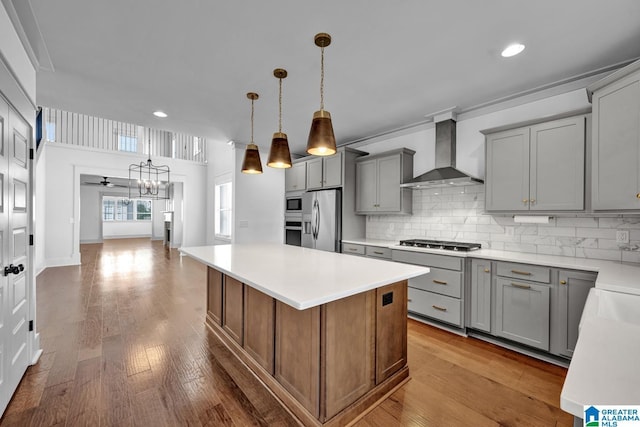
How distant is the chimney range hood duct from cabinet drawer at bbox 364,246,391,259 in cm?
91

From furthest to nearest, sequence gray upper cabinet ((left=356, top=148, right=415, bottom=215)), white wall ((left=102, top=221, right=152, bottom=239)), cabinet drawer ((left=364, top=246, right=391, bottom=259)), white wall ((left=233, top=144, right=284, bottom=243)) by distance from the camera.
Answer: white wall ((left=102, top=221, right=152, bottom=239)) < white wall ((left=233, top=144, right=284, bottom=243)) < gray upper cabinet ((left=356, top=148, right=415, bottom=215)) < cabinet drawer ((left=364, top=246, right=391, bottom=259))

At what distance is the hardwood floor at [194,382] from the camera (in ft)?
5.63

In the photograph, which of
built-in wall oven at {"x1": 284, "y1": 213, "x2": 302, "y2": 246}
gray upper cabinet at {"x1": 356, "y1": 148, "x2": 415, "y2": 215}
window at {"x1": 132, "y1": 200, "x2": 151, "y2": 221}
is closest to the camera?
gray upper cabinet at {"x1": 356, "y1": 148, "x2": 415, "y2": 215}

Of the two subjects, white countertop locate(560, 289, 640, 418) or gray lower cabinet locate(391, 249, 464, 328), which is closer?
white countertop locate(560, 289, 640, 418)

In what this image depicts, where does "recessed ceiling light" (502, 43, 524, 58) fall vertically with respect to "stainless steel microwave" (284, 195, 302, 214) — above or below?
above

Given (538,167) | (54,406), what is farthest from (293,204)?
(54,406)

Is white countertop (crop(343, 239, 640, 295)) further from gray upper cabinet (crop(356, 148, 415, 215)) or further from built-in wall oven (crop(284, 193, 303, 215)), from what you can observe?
built-in wall oven (crop(284, 193, 303, 215))

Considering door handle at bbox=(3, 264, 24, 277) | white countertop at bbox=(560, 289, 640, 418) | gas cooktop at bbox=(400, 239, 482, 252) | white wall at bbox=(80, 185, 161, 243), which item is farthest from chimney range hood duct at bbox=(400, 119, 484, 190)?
white wall at bbox=(80, 185, 161, 243)

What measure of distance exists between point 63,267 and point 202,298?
173 inches

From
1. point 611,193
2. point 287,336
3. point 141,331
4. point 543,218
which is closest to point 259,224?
point 141,331

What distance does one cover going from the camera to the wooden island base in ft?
5.24

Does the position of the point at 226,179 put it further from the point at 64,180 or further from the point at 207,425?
the point at 207,425

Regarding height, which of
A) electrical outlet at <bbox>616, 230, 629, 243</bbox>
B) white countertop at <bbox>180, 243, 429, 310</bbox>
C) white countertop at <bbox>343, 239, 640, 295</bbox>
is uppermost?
electrical outlet at <bbox>616, 230, 629, 243</bbox>

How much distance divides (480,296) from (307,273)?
198cm
